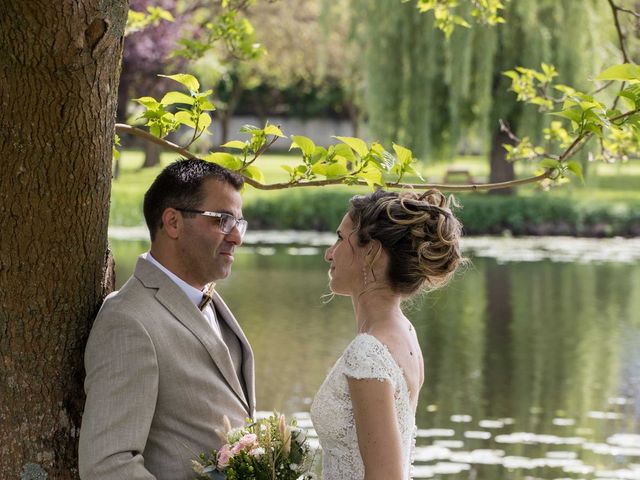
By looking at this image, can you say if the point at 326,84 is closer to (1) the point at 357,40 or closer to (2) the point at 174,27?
(2) the point at 174,27

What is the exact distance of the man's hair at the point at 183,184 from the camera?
2.91m

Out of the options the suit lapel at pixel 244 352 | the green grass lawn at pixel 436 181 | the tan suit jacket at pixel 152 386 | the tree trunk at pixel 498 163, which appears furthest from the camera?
the tree trunk at pixel 498 163

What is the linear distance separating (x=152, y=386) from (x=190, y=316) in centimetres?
23

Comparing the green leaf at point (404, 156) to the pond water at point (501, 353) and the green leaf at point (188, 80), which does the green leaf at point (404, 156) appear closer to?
the green leaf at point (188, 80)

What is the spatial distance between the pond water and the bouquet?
210 cm

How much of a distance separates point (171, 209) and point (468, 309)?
482 inches

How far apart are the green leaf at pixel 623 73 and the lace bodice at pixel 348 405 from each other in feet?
2.85

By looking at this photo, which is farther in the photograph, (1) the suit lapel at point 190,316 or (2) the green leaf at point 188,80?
(2) the green leaf at point 188,80

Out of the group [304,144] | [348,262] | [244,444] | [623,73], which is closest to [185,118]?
[304,144]

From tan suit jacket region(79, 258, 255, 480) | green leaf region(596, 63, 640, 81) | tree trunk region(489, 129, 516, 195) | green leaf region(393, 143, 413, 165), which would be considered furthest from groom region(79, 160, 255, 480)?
tree trunk region(489, 129, 516, 195)

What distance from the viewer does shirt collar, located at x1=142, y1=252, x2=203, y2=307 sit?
2871 mm

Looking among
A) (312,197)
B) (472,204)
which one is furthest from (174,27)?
(472,204)

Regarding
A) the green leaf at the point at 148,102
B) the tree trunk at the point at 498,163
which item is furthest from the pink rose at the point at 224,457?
the tree trunk at the point at 498,163

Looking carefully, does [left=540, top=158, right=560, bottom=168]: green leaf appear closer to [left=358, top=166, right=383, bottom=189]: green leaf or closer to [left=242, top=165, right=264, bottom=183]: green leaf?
[left=358, top=166, right=383, bottom=189]: green leaf
